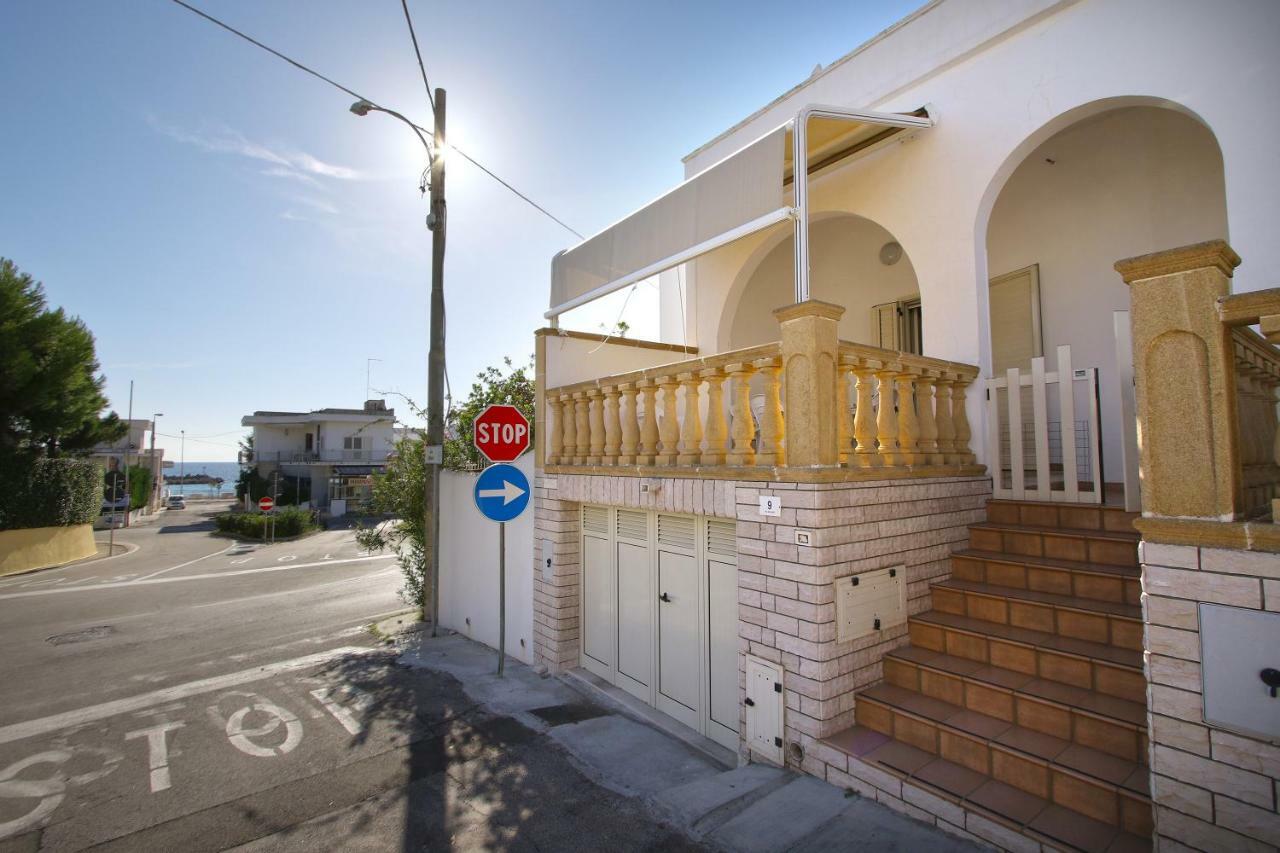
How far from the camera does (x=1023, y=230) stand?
7.16 meters

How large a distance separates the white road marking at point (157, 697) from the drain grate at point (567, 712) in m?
3.51

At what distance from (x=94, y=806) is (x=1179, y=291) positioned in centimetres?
729

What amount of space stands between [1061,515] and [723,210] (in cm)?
377

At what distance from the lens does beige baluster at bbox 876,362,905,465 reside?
4.54m

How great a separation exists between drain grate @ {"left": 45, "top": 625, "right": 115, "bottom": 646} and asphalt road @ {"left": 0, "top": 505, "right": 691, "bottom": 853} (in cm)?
4

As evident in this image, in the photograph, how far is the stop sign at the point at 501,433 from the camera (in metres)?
6.47

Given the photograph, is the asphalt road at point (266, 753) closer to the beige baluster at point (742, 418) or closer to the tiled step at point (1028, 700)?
the tiled step at point (1028, 700)

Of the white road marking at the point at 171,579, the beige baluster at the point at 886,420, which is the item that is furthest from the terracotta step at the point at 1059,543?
the white road marking at the point at 171,579

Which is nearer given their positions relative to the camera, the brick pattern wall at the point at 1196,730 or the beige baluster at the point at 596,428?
the brick pattern wall at the point at 1196,730

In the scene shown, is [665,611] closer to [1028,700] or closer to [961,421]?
[1028,700]

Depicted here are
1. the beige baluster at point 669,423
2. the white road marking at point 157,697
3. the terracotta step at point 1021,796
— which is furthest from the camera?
the white road marking at point 157,697

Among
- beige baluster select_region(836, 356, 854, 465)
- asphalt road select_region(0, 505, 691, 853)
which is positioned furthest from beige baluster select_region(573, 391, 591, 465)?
beige baluster select_region(836, 356, 854, 465)

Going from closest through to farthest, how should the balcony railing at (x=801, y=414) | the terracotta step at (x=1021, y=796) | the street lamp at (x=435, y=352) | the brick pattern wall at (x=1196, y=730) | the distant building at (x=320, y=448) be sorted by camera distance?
the brick pattern wall at (x=1196, y=730) < the terracotta step at (x=1021, y=796) < the balcony railing at (x=801, y=414) < the street lamp at (x=435, y=352) < the distant building at (x=320, y=448)

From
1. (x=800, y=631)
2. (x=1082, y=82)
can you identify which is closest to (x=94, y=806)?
(x=800, y=631)
